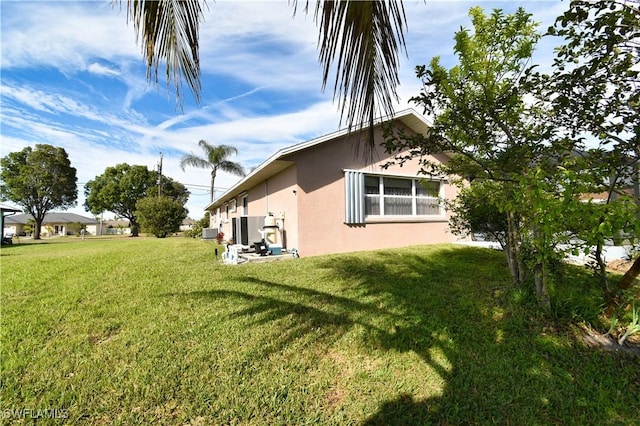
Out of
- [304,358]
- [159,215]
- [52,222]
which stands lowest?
[304,358]

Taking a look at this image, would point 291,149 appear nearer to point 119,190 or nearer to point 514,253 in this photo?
point 514,253

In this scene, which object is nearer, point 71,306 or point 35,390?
point 35,390

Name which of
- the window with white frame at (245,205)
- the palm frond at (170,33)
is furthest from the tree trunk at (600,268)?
the window with white frame at (245,205)

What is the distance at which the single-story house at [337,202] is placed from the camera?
8859 mm

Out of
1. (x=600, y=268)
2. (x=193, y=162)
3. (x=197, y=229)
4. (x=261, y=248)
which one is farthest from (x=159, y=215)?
(x=600, y=268)

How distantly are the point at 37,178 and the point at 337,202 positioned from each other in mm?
39303

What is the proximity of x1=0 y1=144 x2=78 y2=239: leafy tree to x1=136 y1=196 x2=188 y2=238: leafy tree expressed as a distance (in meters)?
17.4

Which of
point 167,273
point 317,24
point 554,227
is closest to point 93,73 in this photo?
point 317,24

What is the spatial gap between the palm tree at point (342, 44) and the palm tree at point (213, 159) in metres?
24.9

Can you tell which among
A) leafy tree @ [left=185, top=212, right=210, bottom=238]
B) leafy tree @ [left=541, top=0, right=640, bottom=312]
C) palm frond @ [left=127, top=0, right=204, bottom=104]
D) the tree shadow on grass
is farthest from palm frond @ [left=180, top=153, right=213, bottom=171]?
leafy tree @ [left=541, top=0, right=640, bottom=312]

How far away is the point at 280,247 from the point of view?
9289 mm

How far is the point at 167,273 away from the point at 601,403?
7042 millimetres

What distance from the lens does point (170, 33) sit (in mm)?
1771

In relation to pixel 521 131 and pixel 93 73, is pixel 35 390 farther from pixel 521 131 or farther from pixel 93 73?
pixel 521 131
